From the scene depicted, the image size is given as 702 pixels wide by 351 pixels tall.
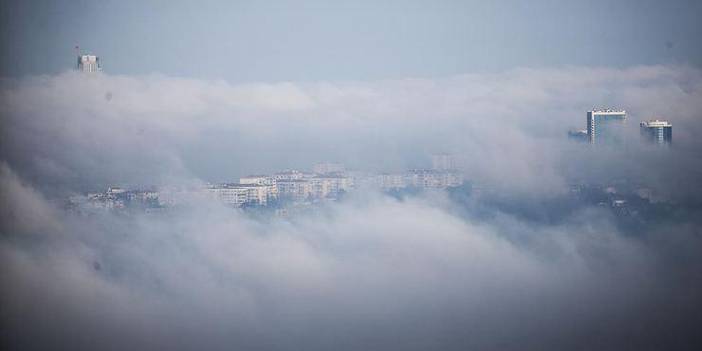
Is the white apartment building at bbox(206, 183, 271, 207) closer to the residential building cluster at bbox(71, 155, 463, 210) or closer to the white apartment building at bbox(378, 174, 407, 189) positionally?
the residential building cluster at bbox(71, 155, 463, 210)

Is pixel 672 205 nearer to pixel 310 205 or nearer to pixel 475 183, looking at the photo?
pixel 475 183

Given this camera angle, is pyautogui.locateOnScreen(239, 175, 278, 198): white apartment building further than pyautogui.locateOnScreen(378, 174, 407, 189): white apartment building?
No

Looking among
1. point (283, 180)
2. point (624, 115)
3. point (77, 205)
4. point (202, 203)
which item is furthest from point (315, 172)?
point (624, 115)

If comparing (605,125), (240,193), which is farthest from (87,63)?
(605,125)

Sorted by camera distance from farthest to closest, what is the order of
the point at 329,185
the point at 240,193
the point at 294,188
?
the point at 329,185 < the point at 294,188 < the point at 240,193

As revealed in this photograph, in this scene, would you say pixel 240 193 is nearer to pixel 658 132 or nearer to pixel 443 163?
pixel 443 163

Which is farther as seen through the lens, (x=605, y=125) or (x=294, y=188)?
(x=605, y=125)

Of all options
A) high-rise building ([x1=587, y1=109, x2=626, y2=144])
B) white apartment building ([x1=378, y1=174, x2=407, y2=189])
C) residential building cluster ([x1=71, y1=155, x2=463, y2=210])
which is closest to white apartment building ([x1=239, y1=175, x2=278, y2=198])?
residential building cluster ([x1=71, y1=155, x2=463, y2=210])
